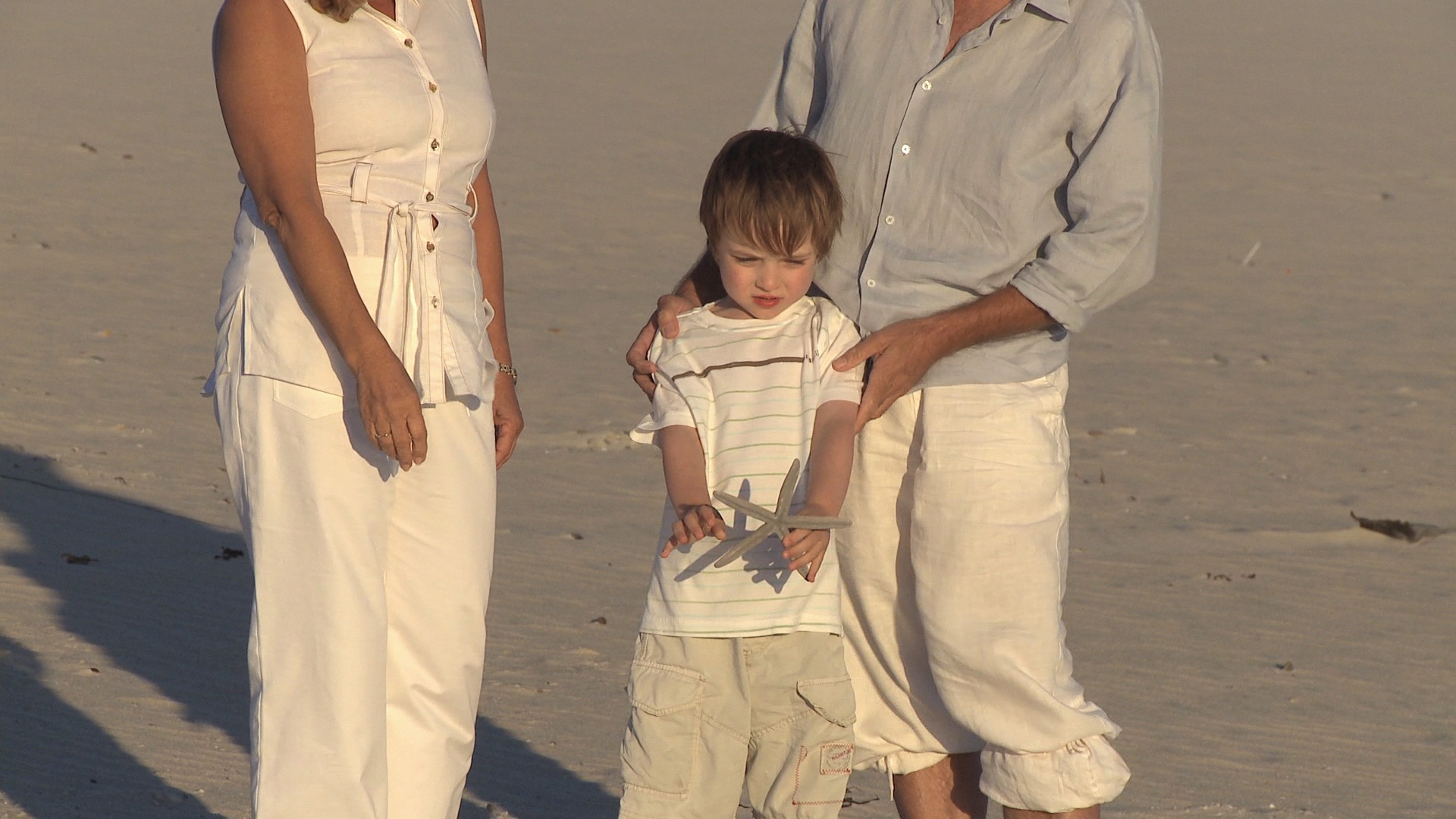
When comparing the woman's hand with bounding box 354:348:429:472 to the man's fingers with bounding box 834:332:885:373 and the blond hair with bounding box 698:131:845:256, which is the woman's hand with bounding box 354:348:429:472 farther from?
the man's fingers with bounding box 834:332:885:373

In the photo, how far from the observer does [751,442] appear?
3236 mm

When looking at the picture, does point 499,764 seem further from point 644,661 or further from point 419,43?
point 419,43

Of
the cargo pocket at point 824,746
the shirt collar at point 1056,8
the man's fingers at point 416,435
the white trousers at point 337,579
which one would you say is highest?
the shirt collar at point 1056,8

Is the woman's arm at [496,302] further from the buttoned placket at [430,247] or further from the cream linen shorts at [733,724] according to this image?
the cream linen shorts at [733,724]

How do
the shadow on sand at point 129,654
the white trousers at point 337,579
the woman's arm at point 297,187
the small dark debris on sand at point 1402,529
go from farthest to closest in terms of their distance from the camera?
1. the small dark debris on sand at point 1402,529
2. the shadow on sand at point 129,654
3. the white trousers at point 337,579
4. the woman's arm at point 297,187

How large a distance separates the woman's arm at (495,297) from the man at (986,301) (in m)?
0.28

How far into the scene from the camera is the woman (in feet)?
9.46

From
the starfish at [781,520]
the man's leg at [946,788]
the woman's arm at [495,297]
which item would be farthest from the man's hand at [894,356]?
the man's leg at [946,788]

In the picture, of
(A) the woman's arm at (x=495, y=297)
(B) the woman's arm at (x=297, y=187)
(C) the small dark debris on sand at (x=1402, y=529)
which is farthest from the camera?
(C) the small dark debris on sand at (x=1402, y=529)

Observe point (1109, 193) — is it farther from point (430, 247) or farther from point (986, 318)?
point (430, 247)

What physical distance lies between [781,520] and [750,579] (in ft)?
0.84

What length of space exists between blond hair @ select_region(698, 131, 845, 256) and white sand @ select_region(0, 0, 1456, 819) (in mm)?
2096

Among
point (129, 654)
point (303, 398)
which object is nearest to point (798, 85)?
point (303, 398)

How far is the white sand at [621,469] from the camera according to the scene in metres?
5.10
